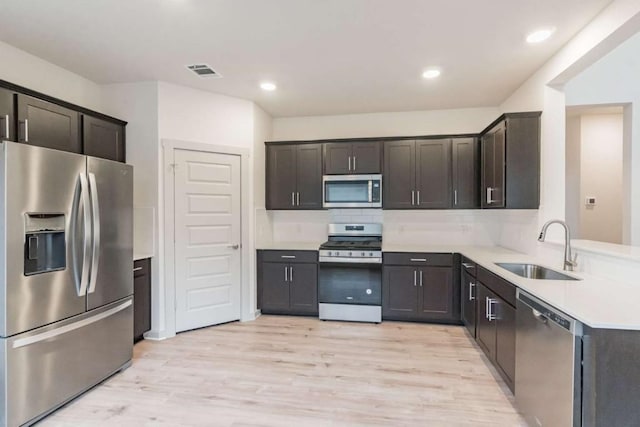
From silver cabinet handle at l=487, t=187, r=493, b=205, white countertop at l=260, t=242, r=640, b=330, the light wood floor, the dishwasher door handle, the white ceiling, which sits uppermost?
the white ceiling

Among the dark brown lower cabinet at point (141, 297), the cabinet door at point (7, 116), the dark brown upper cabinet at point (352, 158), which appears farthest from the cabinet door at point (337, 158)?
the cabinet door at point (7, 116)

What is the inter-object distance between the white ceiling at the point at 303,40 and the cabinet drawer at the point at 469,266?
6.14 feet

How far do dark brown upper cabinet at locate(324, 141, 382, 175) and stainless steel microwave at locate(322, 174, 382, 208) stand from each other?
10cm

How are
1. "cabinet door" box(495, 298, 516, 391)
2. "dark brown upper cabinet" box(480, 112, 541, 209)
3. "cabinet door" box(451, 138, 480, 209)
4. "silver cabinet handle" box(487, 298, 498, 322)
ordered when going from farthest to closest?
"cabinet door" box(451, 138, 480, 209) → "dark brown upper cabinet" box(480, 112, 541, 209) → "silver cabinet handle" box(487, 298, 498, 322) → "cabinet door" box(495, 298, 516, 391)

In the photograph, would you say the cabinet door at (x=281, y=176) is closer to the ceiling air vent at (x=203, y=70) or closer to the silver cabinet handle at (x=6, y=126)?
the ceiling air vent at (x=203, y=70)

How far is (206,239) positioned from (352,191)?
6.17 ft

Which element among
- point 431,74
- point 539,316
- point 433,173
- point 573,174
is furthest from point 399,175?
point 573,174

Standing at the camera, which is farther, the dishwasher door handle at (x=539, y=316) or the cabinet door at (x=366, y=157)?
the cabinet door at (x=366, y=157)

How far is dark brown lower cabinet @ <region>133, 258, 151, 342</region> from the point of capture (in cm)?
334

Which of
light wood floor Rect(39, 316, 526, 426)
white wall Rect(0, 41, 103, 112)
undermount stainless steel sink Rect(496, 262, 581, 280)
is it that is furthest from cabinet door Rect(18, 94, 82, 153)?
undermount stainless steel sink Rect(496, 262, 581, 280)

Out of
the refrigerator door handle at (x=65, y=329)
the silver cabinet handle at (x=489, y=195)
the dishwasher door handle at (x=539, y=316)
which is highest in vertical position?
the silver cabinet handle at (x=489, y=195)

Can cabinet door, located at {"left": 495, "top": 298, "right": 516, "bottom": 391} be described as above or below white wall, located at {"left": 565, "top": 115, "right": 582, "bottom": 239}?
below

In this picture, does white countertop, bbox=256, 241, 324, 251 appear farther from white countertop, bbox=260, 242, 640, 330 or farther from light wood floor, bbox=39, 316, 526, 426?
white countertop, bbox=260, 242, 640, 330

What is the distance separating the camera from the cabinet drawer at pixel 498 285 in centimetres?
238
